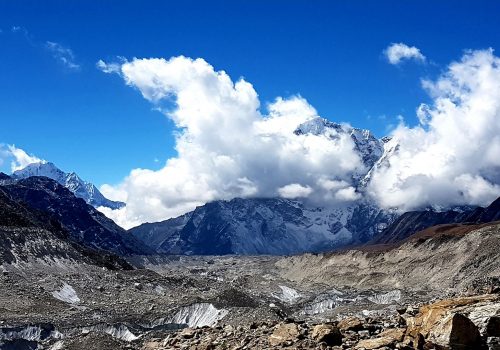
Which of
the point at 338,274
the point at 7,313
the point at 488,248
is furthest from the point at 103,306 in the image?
the point at 338,274

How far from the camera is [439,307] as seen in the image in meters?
23.4

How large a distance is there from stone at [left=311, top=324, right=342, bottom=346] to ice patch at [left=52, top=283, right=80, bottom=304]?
69426 mm

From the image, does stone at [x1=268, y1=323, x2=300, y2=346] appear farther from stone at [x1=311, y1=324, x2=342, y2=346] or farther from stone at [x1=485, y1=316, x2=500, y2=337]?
stone at [x1=485, y1=316, x2=500, y2=337]

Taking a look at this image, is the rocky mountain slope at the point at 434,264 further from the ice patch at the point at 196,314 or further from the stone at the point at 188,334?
the stone at the point at 188,334

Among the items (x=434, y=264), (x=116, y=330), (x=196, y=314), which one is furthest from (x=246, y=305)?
(x=434, y=264)

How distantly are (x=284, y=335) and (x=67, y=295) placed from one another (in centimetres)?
7127

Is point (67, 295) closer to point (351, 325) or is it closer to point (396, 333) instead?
point (351, 325)

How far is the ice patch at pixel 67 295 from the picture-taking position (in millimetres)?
87162

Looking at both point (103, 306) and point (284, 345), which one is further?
point (103, 306)

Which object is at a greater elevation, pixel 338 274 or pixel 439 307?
pixel 338 274

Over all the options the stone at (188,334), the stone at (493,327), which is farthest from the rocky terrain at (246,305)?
the stone at (188,334)

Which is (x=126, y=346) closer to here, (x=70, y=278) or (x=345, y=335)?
(x=345, y=335)

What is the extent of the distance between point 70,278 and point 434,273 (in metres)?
88.6

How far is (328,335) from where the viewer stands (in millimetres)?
24594
